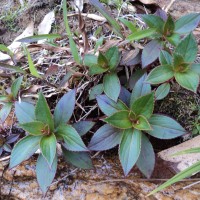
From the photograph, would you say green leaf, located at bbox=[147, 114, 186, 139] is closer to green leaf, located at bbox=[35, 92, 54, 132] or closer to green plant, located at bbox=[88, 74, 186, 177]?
green plant, located at bbox=[88, 74, 186, 177]

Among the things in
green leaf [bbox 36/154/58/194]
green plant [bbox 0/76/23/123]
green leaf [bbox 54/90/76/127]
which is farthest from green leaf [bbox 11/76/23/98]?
green leaf [bbox 36/154/58/194]

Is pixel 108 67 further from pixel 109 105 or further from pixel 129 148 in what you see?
pixel 129 148

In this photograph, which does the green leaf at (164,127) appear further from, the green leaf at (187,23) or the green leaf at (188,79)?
the green leaf at (187,23)

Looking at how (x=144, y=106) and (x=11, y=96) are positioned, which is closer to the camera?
(x=144, y=106)

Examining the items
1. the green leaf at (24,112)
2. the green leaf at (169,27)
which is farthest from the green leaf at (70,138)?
the green leaf at (169,27)

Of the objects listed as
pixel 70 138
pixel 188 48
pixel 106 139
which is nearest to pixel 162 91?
pixel 188 48

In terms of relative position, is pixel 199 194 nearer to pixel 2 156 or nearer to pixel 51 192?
pixel 51 192

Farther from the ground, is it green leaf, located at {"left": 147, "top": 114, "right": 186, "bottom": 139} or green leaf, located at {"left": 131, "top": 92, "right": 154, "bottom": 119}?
green leaf, located at {"left": 131, "top": 92, "right": 154, "bottom": 119}
